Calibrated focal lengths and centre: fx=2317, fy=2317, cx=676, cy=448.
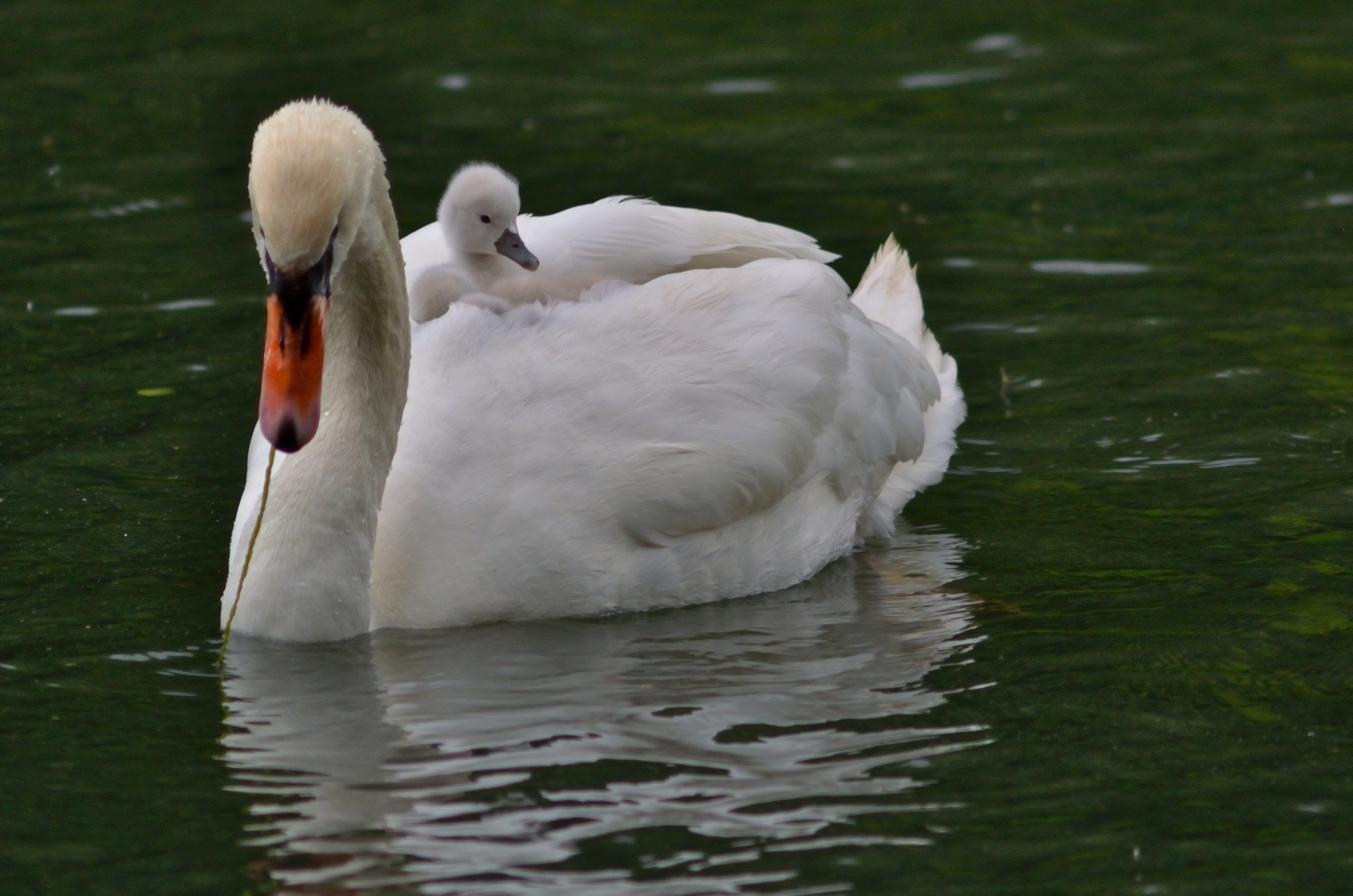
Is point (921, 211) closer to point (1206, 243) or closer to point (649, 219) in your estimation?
point (1206, 243)

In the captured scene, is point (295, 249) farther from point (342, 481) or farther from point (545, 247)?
point (545, 247)

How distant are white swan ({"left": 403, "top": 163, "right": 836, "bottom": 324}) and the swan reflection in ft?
A: 4.07

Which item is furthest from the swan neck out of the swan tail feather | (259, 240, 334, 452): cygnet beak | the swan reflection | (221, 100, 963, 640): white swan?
the swan tail feather

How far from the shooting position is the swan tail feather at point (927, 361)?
909 cm

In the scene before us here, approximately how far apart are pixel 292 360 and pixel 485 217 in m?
1.76

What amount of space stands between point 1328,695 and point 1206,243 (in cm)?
552

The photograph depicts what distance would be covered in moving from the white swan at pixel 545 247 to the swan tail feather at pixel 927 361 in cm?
125

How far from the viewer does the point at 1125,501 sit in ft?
29.4

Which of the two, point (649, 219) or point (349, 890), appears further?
point (649, 219)

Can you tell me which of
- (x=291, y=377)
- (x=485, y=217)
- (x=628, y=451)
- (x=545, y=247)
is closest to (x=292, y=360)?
(x=291, y=377)

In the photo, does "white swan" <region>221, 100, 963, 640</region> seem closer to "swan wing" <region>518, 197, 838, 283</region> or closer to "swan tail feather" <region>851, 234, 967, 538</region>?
"swan wing" <region>518, 197, 838, 283</region>

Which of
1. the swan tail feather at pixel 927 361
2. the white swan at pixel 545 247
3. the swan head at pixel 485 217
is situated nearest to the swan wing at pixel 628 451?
the white swan at pixel 545 247

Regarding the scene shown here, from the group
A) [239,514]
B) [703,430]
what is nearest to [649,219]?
[703,430]

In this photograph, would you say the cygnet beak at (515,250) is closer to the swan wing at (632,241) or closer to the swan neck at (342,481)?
the swan wing at (632,241)
